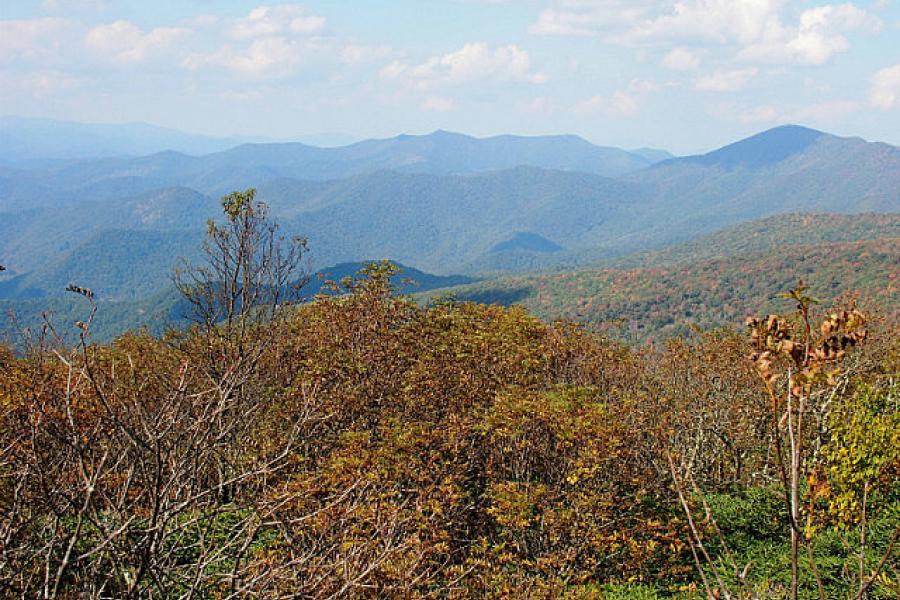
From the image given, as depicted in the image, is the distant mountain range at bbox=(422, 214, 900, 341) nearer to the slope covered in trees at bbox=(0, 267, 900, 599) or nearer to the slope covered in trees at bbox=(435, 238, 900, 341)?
the slope covered in trees at bbox=(435, 238, 900, 341)

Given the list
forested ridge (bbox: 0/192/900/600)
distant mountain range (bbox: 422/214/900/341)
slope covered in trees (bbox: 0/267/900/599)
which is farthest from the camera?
distant mountain range (bbox: 422/214/900/341)

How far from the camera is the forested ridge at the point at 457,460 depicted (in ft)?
25.0

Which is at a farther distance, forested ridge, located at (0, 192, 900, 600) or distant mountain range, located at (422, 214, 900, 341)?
distant mountain range, located at (422, 214, 900, 341)

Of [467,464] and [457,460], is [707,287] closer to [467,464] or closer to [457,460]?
[457,460]

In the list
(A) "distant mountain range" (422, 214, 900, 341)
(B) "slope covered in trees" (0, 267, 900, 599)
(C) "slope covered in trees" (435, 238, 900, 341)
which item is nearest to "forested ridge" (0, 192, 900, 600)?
(B) "slope covered in trees" (0, 267, 900, 599)

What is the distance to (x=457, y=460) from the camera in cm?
1231

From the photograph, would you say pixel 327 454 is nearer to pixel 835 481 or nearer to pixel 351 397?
pixel 351 397

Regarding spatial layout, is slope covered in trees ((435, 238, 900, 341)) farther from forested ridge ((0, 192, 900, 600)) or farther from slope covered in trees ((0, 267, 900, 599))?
slope covered in trees ((0, 267, 900, 599))

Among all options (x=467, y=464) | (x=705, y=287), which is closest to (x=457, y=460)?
(x=467, y=464)

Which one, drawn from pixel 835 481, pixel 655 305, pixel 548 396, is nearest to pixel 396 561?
pixel 548 396

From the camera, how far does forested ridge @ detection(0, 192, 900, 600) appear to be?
7629mm

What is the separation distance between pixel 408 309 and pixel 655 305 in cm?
5793

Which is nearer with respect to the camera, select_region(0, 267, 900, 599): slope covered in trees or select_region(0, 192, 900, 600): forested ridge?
select_region(0, 192, 900, 600): forested ridge

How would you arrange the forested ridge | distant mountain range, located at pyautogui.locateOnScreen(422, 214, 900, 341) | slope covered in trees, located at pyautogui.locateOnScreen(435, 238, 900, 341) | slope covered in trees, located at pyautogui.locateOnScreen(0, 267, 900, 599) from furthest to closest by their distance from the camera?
slope covered in trees, located at pyautogui.locateOnScreen(435, 238, 900, 341), distant mountain range, located at pyautogui.locateOnScreen(422, 214, 900, 341), slope covered in trees, located at pyautogui.locateOnScreen(0, 267, 900, 599), the forested ridge
